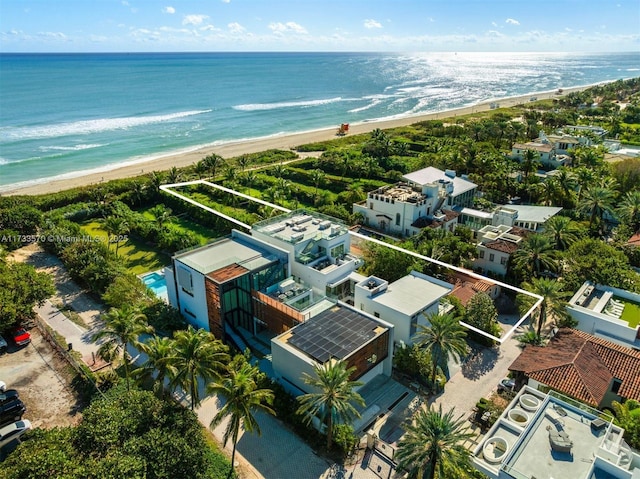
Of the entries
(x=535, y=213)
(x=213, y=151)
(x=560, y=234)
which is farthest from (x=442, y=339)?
(x=213, y=151)

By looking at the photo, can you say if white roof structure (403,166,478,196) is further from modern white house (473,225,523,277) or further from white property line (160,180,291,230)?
white property line (160,180,291,230)

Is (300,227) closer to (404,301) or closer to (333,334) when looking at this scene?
(404,301)

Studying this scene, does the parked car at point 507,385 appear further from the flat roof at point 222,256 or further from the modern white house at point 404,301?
the flat roof at point 222,256

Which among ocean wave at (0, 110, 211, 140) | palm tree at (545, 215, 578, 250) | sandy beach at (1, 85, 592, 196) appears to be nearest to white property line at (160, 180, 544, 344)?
palm tree at (545, 215, 578, 250)

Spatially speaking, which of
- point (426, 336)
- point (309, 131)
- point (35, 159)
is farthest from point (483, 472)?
point (309, 131)

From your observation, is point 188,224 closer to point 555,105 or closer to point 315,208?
point 315,208

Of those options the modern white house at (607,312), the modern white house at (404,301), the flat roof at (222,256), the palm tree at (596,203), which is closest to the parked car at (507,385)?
the modern white house at (404,301)
